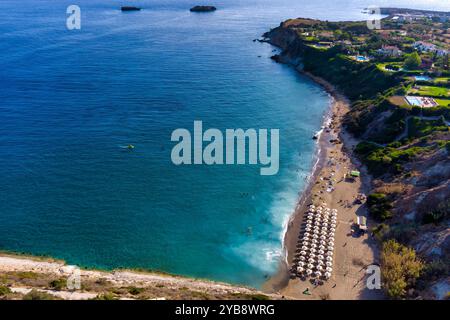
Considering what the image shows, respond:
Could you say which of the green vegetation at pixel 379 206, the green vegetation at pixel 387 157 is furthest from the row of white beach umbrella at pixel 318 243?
the green vegetation at pixel 387 157

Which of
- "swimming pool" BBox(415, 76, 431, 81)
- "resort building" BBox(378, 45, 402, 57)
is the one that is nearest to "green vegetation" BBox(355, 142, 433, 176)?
"swimming pool" BBox(415, 76, 431, 81)

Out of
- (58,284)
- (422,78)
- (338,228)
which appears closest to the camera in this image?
(58,284)

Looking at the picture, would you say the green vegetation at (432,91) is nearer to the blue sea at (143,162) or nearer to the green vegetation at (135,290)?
the blue sea at (143,162)

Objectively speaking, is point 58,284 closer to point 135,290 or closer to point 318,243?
point 135,290

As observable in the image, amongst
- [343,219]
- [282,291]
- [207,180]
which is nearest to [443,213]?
[343,219]

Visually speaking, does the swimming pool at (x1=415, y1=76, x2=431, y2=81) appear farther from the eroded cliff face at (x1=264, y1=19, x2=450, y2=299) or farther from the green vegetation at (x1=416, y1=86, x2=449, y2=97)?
the eroded cliff face at (x1=264, y1=19, x2=450, y2=299)

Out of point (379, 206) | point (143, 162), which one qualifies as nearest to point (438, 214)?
point (379, 206)
